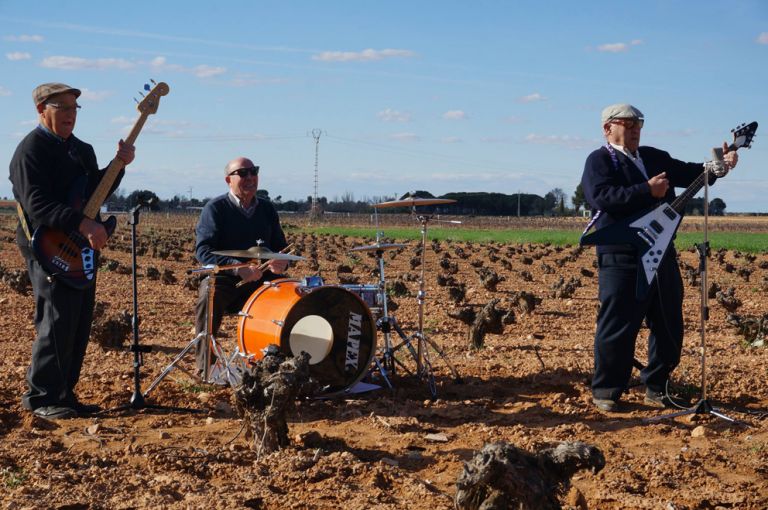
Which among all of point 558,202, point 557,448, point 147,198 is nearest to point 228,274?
point 147,198

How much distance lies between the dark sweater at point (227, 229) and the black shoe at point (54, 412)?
1.83 metres

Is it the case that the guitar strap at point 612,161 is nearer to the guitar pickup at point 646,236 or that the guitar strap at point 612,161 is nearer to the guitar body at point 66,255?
the guitar pickup at point 646,236

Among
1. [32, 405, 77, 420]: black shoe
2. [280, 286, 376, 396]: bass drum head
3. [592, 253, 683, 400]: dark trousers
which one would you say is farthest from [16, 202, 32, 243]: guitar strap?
[592, 253, 683, 400]: dark trousers

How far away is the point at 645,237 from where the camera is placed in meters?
6.87

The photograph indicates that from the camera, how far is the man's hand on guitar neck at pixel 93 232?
6.61m

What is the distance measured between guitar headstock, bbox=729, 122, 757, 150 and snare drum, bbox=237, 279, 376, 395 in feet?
10.5

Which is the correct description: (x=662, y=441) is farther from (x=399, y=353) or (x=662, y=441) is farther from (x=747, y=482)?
(x=399, y=353)

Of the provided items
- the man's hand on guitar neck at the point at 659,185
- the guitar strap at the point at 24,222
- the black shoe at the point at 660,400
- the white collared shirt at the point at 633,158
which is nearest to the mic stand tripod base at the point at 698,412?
the black shoe at the point at 660,400

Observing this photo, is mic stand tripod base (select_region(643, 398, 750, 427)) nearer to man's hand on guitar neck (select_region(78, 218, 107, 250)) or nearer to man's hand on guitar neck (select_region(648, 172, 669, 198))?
man's hand on guitar neck (select_region(648, 172, 669, 198))

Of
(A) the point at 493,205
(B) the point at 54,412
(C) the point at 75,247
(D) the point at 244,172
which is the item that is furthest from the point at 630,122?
(A) the point at 493,205

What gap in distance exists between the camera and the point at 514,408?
7398 mm

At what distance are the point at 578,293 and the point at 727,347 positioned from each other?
7.86 m

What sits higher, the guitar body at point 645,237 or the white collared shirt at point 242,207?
the white collared shirt at point 242,207

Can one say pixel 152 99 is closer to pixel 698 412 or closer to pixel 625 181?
pixel 625 181
